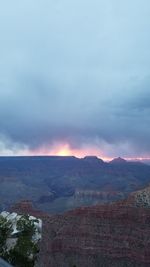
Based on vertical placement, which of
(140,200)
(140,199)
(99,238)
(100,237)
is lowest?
(99,238)

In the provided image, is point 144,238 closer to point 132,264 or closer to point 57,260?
point 132,264

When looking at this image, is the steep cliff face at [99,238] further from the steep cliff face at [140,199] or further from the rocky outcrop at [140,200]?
the steep cliff face at [140,199]

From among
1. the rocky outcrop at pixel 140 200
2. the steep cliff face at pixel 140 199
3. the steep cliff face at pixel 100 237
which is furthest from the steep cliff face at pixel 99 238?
the steep cliff face at pixel 140 199

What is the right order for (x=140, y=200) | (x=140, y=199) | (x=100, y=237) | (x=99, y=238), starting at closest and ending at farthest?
(x=100, y=237)
(x=99, y=238)
(x=140, y=200)
(x=140, y=199)

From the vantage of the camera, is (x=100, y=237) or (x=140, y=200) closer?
(x=100, y=237)

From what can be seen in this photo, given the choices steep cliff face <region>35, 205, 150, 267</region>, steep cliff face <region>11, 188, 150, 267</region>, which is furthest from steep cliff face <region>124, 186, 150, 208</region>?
steep cliff face <region>35, 205, 150, 267</region>

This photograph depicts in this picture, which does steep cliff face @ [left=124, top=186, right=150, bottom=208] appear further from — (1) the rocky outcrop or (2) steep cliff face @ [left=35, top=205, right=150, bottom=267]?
(2) steep cliff face @ [left=35, top=205, right=150, bottom=267]

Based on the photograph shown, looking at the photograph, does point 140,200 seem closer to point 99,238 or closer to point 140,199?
point 140,199

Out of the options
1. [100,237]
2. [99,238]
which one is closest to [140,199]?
[100,237]

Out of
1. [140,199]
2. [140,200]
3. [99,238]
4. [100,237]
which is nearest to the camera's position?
[100,237]

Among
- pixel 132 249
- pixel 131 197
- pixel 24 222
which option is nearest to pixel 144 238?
pixel 132 249

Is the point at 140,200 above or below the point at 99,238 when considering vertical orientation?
above
